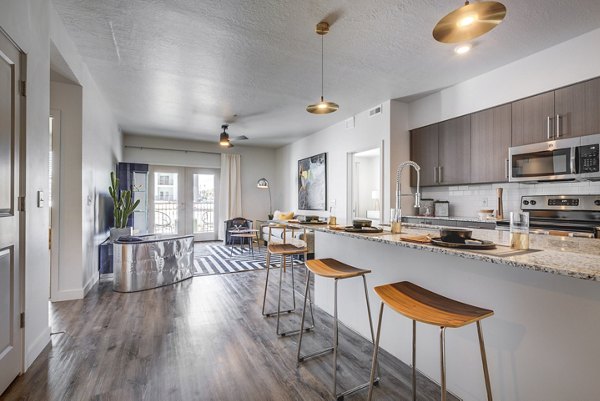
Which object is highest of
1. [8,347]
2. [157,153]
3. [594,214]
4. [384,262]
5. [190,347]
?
[157,153]

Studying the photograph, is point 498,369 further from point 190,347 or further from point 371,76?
point 371,76

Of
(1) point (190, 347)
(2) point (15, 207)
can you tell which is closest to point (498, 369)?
(1) point (190, 347)

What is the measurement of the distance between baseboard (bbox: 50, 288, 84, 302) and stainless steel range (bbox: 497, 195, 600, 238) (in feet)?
15.4

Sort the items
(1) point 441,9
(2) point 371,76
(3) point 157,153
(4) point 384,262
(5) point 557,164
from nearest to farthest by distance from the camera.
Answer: (4) point 384,262 → (1) point 441,9 → (5) point 557,164 → (2) point 371,76 → (3) point 157,153

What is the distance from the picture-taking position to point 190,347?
2.23 meters

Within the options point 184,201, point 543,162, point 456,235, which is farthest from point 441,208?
point 184,201

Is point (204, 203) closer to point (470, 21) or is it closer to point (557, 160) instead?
point (557, 160)

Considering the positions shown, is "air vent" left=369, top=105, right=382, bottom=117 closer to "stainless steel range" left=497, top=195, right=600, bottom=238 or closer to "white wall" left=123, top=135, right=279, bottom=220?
"stainless steel range" left=497, top=195, right=600, bottom=238

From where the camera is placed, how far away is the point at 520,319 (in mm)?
1351

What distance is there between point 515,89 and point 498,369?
309cm

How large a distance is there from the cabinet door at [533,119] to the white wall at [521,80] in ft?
0.31

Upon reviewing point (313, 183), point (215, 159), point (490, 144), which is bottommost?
point (313, 183)

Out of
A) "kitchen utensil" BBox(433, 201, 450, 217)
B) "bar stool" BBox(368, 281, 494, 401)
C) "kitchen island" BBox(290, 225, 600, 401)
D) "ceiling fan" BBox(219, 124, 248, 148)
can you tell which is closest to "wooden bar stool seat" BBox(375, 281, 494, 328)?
"bar stool" BBox(368, 281, 494, 401)

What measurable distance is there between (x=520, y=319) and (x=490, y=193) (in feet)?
9.17
